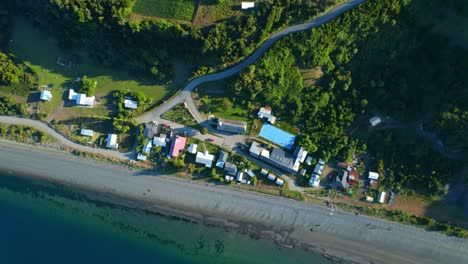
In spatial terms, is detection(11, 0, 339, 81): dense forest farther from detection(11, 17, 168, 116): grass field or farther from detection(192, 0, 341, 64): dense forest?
detection(11, 17, 168, 116): grass field

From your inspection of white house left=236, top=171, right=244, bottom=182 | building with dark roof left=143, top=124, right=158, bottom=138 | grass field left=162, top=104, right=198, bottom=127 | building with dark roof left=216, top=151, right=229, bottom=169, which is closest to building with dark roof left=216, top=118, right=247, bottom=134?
building with dark roof left=216, top=151, right=229, bottom=169

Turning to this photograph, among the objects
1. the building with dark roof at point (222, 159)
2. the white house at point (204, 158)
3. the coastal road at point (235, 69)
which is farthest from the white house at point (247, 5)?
the white house at point (204, 158)

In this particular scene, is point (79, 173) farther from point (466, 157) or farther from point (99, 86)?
point (466, 157)

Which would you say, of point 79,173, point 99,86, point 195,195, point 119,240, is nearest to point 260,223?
point 195,195

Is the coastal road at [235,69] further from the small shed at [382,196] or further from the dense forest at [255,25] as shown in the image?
the small shed at [382,196]

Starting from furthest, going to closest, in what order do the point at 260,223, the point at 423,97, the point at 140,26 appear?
the point at 260,223 < the point at 423,97 < the point at 140,26

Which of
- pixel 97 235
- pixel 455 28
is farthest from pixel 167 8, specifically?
pixel 455 28

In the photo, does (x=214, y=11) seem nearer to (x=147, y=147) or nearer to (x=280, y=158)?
(x=147, y=147)
